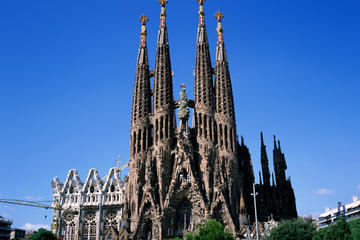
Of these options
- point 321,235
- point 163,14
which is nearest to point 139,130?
point 163,14

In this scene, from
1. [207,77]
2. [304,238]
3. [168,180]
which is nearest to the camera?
[304,238]

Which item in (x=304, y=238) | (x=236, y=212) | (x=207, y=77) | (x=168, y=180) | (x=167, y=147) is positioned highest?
(x=207, y=77)

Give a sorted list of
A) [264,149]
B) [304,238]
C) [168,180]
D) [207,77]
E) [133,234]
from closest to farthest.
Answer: [304,238], [133,234], [168,180], [207,77], [264,149]

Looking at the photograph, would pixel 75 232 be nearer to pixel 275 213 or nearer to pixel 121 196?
pixel 121 196

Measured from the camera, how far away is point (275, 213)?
61062 mm

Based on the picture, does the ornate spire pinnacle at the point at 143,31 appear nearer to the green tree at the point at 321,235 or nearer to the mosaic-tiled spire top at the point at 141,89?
the mosaic-tiled spire top at the point at 141,89

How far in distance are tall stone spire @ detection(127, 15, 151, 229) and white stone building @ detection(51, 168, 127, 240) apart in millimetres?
7159

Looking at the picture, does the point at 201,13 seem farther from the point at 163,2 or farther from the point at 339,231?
the point at 339,231

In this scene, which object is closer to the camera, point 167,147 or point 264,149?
point 167,147

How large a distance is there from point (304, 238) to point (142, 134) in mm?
27902

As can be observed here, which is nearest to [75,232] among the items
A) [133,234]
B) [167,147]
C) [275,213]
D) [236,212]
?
[133,234]

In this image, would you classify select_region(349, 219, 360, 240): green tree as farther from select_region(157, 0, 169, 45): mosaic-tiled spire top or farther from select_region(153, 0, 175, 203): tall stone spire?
select_region(157, 0, 169, 45): mosaic-tiled spire top

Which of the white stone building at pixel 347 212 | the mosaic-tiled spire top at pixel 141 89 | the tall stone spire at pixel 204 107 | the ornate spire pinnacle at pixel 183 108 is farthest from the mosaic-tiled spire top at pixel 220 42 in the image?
the white stone building at pixel 347 212

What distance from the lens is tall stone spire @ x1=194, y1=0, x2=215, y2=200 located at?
2244 inches
